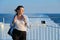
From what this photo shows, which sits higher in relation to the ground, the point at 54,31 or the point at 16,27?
the point at 16,27

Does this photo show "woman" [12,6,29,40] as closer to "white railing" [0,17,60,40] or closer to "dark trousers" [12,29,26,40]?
"dark trousers" [12,29,26,40]

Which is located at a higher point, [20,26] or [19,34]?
[20,26]

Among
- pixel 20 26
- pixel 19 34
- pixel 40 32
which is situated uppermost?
pixel 20 26

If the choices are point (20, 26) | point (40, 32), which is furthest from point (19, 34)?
point (40, 32)

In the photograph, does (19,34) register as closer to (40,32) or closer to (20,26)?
(20,26)

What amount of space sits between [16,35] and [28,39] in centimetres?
258

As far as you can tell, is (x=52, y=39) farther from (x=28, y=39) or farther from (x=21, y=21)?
(x=21, y=21)

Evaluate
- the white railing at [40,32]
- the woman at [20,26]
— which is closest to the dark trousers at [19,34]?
the woman at [20,26]

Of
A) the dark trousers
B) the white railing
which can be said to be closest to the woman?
the dark trousers

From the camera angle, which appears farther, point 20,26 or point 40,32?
point 40,32

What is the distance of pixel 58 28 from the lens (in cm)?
842

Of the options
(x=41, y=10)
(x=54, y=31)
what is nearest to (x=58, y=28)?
(x=54, y=31)

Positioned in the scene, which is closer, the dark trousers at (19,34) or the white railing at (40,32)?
the dark trousers at (19,34)

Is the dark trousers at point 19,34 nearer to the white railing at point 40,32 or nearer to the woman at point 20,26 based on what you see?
the woman at point 20,26
